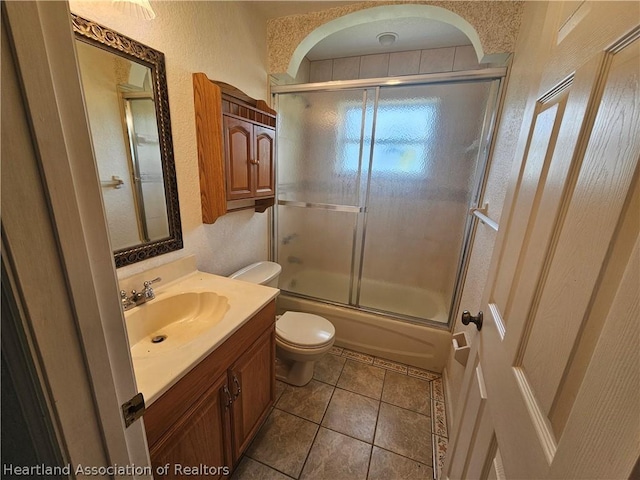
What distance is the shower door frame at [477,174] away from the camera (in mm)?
1588

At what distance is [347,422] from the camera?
1.51 m

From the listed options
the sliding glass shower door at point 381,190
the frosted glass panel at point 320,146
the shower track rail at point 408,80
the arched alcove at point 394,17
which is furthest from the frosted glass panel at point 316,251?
the arched alcove at point 394,17

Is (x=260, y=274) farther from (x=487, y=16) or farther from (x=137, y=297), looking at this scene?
(x=487, y=16)

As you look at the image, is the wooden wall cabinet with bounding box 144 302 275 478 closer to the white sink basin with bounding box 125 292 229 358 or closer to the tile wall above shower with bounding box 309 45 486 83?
the white sink basin with bounding box 125 292 229 358

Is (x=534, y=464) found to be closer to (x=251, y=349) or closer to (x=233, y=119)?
(x=251, y=349)

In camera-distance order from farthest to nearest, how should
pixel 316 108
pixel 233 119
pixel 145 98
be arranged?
1. pixel 316 108
2. pixel 233 119
3. pixel 145 98

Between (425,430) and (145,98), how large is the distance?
2199mm

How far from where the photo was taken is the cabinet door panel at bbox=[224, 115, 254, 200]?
1.41m

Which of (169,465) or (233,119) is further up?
(233,119)

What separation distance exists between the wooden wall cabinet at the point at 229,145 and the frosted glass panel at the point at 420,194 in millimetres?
861

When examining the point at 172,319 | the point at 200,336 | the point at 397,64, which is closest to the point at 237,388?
the point at 200,336

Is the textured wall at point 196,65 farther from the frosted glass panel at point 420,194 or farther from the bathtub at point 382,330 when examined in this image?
the frosted glass panel at point 420,194

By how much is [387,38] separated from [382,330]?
7.48 ft

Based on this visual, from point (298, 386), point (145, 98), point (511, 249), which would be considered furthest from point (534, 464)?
point (145, 98)
